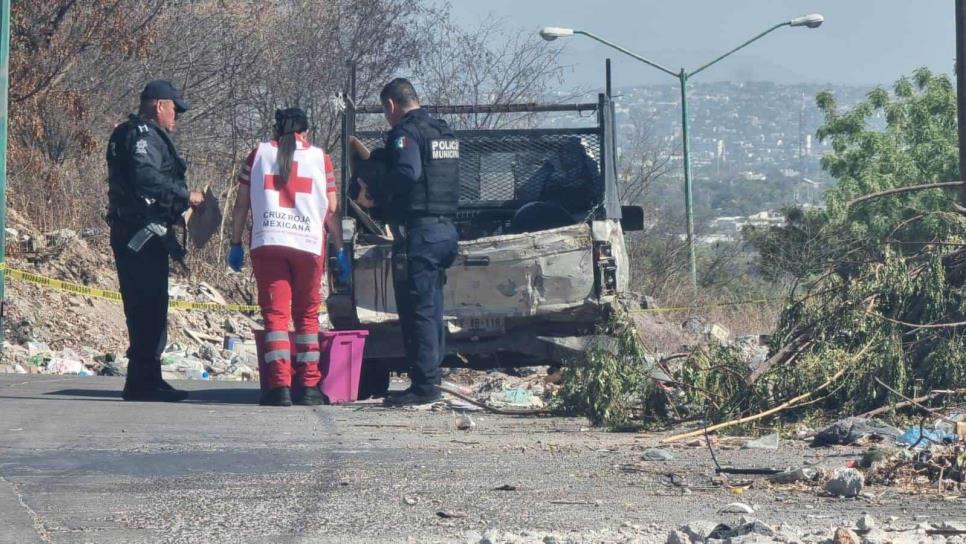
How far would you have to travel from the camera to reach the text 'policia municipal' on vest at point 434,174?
924 cm

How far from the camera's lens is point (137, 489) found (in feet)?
19.4

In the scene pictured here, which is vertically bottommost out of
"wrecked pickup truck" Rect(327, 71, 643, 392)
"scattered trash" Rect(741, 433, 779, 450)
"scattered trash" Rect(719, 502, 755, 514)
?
"scattered trash" Rect(719, 502, 755, 514)

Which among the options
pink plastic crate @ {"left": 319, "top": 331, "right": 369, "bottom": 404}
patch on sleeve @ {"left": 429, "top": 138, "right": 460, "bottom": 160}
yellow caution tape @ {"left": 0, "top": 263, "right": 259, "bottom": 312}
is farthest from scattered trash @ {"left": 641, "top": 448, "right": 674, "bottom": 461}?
yellow caution tape @ {"left": 0, "top": 263, "right": 259, "bottom": 312}

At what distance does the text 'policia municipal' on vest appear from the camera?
30.3 ft

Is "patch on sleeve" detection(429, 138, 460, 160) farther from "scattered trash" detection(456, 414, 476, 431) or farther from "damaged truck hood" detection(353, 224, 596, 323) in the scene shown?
"scattered trash" detection(456, 414, 476, 431)

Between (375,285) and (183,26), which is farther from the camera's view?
(183,26)

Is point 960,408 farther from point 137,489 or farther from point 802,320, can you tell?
point 137,489

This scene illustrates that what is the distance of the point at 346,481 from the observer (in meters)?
6.14

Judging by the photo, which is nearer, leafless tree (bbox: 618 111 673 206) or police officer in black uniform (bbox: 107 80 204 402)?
police officer in black uniform (bbox: 107 80 204 402)

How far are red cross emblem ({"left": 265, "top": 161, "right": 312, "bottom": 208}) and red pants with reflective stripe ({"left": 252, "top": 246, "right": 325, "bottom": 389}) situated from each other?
1.01ft

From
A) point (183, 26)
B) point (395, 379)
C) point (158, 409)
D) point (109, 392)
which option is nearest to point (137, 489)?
point (158, 409)

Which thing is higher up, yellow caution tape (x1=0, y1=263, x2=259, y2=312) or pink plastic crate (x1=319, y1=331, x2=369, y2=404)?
yellow caution tape (x1=0, y1=263, x2=259, y2=312)

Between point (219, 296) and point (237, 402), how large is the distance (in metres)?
A: 10.7

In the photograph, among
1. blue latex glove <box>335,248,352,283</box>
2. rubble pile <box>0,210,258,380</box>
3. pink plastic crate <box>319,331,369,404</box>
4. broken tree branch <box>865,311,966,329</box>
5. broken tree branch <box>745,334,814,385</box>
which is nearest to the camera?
broken tree branch <box>865,311,966,329</box>
